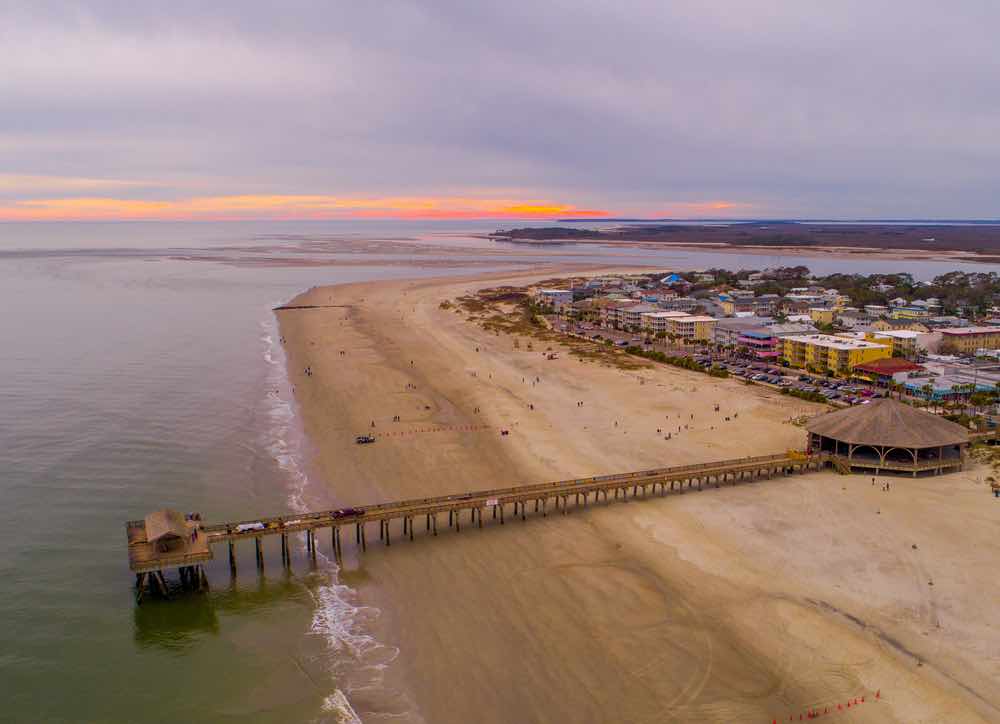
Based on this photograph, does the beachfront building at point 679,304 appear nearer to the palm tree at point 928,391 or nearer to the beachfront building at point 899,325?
the beachfront building at point 899,325

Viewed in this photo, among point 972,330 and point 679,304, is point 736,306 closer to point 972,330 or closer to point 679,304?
point 679,304

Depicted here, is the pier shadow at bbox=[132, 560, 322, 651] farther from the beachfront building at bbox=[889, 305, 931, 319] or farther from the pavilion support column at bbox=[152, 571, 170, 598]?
the beachfront building at bbox=[889, 305, 931, 319]

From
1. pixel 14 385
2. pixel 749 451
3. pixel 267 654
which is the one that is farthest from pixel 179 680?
pixel 14 385

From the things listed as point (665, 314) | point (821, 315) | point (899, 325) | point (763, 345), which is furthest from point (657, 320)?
point (899, 325)

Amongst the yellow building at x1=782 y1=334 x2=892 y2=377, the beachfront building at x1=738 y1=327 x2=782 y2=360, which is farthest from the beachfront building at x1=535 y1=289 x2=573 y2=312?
the yellow building at x1=782 y1=334 x2=892 y2=377

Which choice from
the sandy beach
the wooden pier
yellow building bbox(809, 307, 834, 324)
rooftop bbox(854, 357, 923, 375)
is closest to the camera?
the sandy beach

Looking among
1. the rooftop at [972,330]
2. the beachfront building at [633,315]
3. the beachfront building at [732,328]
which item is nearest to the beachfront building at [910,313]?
the rooftop at [972,330]
